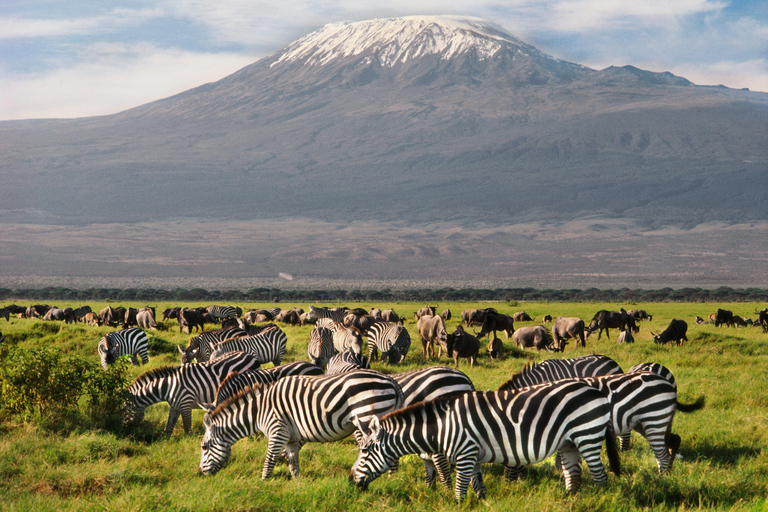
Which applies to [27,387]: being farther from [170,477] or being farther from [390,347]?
[390,347]

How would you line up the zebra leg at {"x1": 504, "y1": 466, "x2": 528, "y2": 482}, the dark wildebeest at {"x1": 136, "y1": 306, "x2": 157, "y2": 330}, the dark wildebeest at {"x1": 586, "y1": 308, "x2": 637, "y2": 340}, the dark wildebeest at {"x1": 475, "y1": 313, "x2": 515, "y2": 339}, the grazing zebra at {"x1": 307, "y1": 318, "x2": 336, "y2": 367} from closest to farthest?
the zebra leg at {"x1": 504, "y1": 466, "x2": 528, "y2": 482} < the grazing zebra at {"x1": 307, "y1": 318, "x2": 336, "y2": 367} < the dark wildebeest at {"x1": 475, "y1": 313, "x2": 515, "y2": 339} < the dark wildebeest at {"x1": 586, "y1": 308, "x2": 637, "y2": 340} < the dark wildebeest at {"x1": 136, "y1": 306, "x2": 157, "y2": 330}

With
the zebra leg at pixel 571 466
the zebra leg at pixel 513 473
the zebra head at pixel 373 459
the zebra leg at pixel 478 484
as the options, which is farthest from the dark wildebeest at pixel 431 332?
the zebra head at pixel 373 459

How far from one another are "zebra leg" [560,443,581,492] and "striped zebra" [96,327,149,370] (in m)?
16.1

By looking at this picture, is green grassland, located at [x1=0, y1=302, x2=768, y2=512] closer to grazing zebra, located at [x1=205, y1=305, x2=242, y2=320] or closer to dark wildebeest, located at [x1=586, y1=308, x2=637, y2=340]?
A: dark wildebeest, located at [x1=586, y1=308, x2=637, y2=340]

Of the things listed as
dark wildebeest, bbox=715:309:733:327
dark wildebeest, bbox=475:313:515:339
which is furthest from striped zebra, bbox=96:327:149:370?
dark wildebeest, bbox=715:309:733:327

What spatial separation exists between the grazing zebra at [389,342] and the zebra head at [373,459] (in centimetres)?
1349

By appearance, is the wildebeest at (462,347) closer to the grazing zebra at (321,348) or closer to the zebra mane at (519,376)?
the grazing zebra at (321,348)

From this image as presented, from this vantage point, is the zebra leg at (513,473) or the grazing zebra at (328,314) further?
the grazing zebra at (328,314)

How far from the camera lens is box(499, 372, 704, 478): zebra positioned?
31.9 feet

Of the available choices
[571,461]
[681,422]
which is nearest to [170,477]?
[571,461]

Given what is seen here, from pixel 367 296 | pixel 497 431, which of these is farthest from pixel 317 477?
pixel 367 296

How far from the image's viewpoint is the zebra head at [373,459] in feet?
28.2

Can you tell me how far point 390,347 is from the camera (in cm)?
2244

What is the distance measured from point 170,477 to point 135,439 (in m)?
2.83
